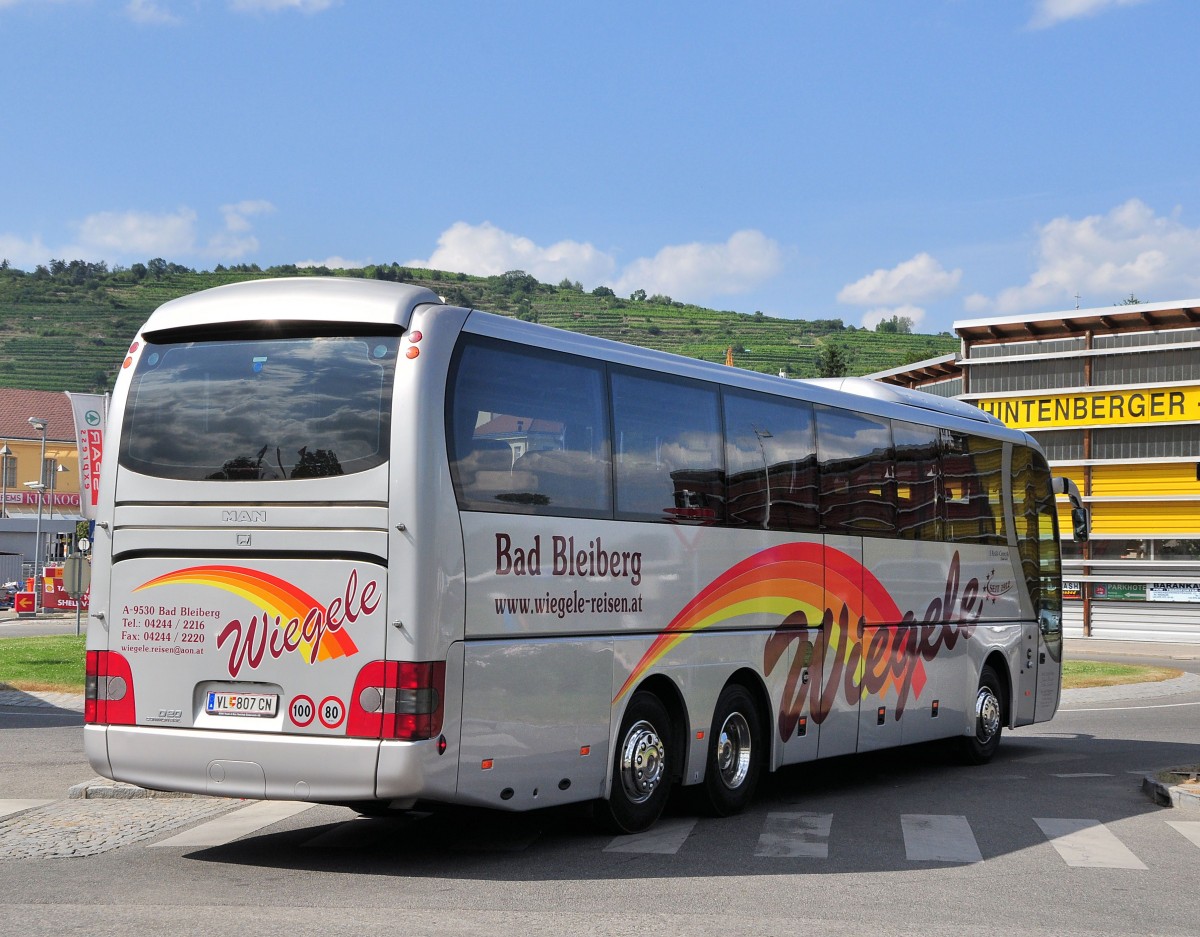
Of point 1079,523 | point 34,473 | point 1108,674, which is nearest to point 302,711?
point 1079,523

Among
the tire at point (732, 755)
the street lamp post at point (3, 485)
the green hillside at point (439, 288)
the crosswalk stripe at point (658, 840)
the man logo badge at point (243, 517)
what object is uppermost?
the green hillside at point (439, 288)

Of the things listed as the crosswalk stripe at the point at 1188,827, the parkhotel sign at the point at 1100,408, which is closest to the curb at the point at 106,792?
the crosswalk stripe at the point at 1188,827

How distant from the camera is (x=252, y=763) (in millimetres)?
8898

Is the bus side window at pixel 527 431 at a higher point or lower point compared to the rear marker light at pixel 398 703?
higher

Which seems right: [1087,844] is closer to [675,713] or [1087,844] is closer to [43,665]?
[675,713]

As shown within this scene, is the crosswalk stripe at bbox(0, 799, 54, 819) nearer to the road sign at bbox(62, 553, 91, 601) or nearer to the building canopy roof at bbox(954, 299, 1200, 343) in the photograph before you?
the road sign at bbox(62, 553, 91, 601)

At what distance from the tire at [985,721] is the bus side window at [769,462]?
4336 mm

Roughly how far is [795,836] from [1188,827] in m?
3.05

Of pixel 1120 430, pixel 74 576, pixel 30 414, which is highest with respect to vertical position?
pixel 30 414

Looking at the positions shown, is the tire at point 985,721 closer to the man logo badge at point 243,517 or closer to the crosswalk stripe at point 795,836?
the crosswalk stripe at point 795,836

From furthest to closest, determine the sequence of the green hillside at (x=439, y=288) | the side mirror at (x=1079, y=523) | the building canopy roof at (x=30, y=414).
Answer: the green hillside at (x=439, y=288)
the building canopy roof at (x=30, y=414)
the side mirror at (x=1079, y=523)

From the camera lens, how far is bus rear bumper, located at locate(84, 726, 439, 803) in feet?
28.3

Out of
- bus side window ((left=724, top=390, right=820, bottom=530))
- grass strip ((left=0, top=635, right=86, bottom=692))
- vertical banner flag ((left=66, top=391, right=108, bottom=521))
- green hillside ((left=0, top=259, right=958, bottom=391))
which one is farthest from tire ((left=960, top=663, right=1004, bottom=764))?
green hillside ((left=0, top=259, right=958, bottom=391))

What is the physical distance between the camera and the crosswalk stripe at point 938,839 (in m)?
9.97
